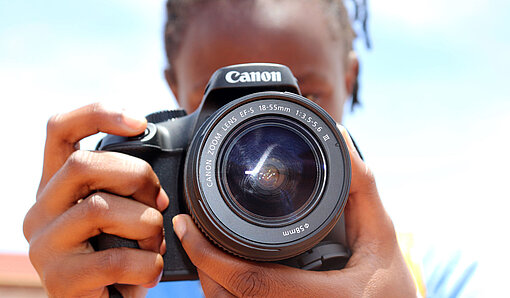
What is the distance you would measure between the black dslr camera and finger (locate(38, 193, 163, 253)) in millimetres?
33

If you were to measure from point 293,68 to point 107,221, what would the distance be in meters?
0.68

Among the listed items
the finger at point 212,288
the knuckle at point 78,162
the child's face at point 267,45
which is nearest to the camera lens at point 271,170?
the finger at point 212,288

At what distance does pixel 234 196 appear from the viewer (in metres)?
0.68

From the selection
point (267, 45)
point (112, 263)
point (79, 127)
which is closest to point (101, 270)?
point (112, 263)

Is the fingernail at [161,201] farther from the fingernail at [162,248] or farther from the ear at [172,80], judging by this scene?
the ear at [172,80]

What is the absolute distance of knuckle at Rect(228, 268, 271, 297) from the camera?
651mm

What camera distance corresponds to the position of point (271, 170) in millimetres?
692

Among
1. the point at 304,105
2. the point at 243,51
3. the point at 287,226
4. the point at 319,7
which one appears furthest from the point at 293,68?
the point at 287,226

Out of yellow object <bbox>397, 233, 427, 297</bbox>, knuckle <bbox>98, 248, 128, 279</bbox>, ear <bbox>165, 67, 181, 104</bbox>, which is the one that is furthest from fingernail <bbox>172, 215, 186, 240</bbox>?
ear <bbox>165, 67, 181, 104</bbox>

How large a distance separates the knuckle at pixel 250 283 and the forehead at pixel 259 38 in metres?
0.68

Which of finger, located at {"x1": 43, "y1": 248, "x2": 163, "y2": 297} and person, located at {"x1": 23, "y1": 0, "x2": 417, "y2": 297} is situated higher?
person, located at {"x1": 23, "y1": 0, "x2": 417, "y2": 297}

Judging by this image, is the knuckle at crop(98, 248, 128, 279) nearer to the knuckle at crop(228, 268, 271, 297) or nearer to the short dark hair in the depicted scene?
the knuckle at crop(228, 268, 271, 297)

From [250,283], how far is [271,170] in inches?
7.0

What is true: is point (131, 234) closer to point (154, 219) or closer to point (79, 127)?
point (154, 219)
